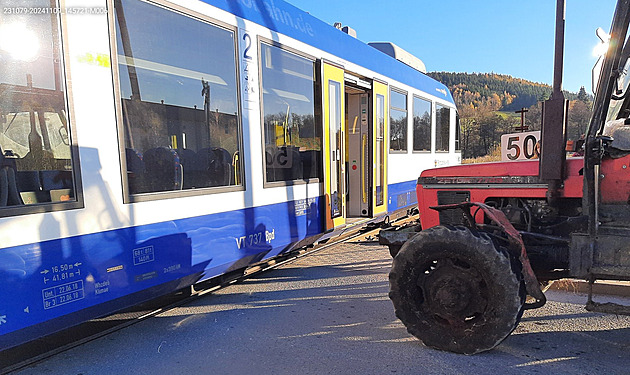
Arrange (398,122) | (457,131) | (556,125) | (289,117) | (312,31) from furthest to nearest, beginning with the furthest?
(457,131) < (398,122) < (312,31) < (289,117) < (556,125)

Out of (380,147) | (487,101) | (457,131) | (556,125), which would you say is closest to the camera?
(556,125)

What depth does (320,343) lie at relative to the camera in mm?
3398

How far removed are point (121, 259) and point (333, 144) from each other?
11.3 feet

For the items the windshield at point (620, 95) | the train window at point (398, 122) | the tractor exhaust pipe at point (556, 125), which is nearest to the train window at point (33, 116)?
the tractor exhaust pipe at point (556, 125)

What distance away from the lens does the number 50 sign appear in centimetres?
553

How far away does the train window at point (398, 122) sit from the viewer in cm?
746

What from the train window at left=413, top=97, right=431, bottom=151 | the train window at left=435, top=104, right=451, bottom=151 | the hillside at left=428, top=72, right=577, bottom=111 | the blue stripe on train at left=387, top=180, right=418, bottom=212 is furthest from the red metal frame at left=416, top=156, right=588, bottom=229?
the hillside at left=428, top=72, right=577, bottom=111

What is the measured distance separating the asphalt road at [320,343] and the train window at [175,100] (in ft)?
4.62

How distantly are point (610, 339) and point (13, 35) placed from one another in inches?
204

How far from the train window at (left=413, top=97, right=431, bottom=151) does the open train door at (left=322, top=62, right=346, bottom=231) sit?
10.4 feet

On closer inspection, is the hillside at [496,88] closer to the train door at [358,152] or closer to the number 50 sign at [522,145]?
the train door at [358,152]

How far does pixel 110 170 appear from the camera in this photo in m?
3.01

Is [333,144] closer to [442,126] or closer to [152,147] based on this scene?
[152,147]

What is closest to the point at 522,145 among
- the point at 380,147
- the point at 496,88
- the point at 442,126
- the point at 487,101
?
the point at 380,147
